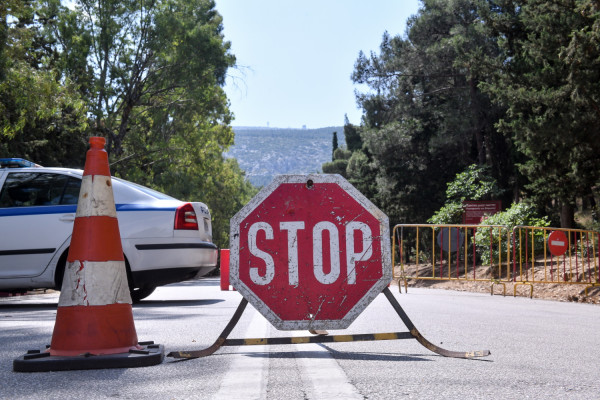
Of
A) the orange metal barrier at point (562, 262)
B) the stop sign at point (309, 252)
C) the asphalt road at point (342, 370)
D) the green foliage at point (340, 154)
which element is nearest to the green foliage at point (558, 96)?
the orange metal barrier at point (562, 262)

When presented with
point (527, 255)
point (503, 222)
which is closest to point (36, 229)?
point (527, 255)

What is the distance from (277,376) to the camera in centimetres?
395

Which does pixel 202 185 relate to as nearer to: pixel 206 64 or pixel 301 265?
pixel 206 64

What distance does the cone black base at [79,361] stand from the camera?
4.14 m

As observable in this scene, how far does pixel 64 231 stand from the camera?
9.14 meters

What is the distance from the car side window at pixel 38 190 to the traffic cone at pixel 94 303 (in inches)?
190

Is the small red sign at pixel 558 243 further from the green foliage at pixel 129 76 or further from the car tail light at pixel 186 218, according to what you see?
the green foliage at pixel 129 76

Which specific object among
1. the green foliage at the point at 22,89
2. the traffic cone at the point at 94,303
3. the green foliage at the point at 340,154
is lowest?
the traffic cone at the point at 94,303

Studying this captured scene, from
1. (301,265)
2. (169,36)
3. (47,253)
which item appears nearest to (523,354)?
(301,265)

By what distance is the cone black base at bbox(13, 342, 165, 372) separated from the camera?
4145 mm

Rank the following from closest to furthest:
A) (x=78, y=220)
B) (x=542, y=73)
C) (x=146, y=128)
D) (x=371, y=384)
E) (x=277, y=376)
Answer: (x=371, y=384)
(x=277, y=376)
(x=78, y=220)
(x=542, y=73)
(x=146, y=128)

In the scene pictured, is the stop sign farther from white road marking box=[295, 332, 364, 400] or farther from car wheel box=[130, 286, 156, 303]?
car wheel box=[130, 286, 156, 303]

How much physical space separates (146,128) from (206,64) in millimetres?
7459

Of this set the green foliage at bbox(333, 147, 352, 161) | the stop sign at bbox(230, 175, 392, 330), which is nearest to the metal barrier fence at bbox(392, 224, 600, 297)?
the stop sign at bbox(230, 175, 392, 330)
